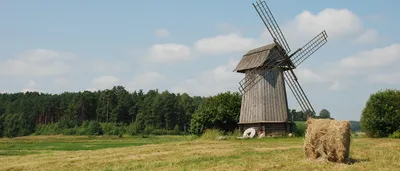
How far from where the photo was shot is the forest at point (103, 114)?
370ft

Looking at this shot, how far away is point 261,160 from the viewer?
17.2m

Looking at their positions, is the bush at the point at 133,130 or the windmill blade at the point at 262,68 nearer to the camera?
the windmill blade at the point at 262,68

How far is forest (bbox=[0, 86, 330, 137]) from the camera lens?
113m

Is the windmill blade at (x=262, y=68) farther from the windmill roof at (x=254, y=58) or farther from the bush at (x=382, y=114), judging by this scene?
the bush at (x=382, y=114)

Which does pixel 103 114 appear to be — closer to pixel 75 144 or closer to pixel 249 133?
pixel 75 144

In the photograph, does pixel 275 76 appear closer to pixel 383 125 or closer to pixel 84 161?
pixel 383 125

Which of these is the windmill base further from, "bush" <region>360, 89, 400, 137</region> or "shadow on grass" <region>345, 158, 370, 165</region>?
"shadow on grass" <region>345, 158, 370, 165</region>

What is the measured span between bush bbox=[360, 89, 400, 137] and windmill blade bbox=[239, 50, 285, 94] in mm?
9537

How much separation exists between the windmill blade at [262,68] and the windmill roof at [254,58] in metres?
0.48

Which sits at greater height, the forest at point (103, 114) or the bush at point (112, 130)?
the forest at point (103, 114)

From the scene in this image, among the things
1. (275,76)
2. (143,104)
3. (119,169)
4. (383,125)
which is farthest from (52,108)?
(119,169)

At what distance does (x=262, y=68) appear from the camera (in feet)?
140

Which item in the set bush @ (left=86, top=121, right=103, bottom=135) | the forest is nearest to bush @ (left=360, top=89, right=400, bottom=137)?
the forest

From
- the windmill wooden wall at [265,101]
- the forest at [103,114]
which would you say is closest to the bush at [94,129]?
the forest at [103,114]
